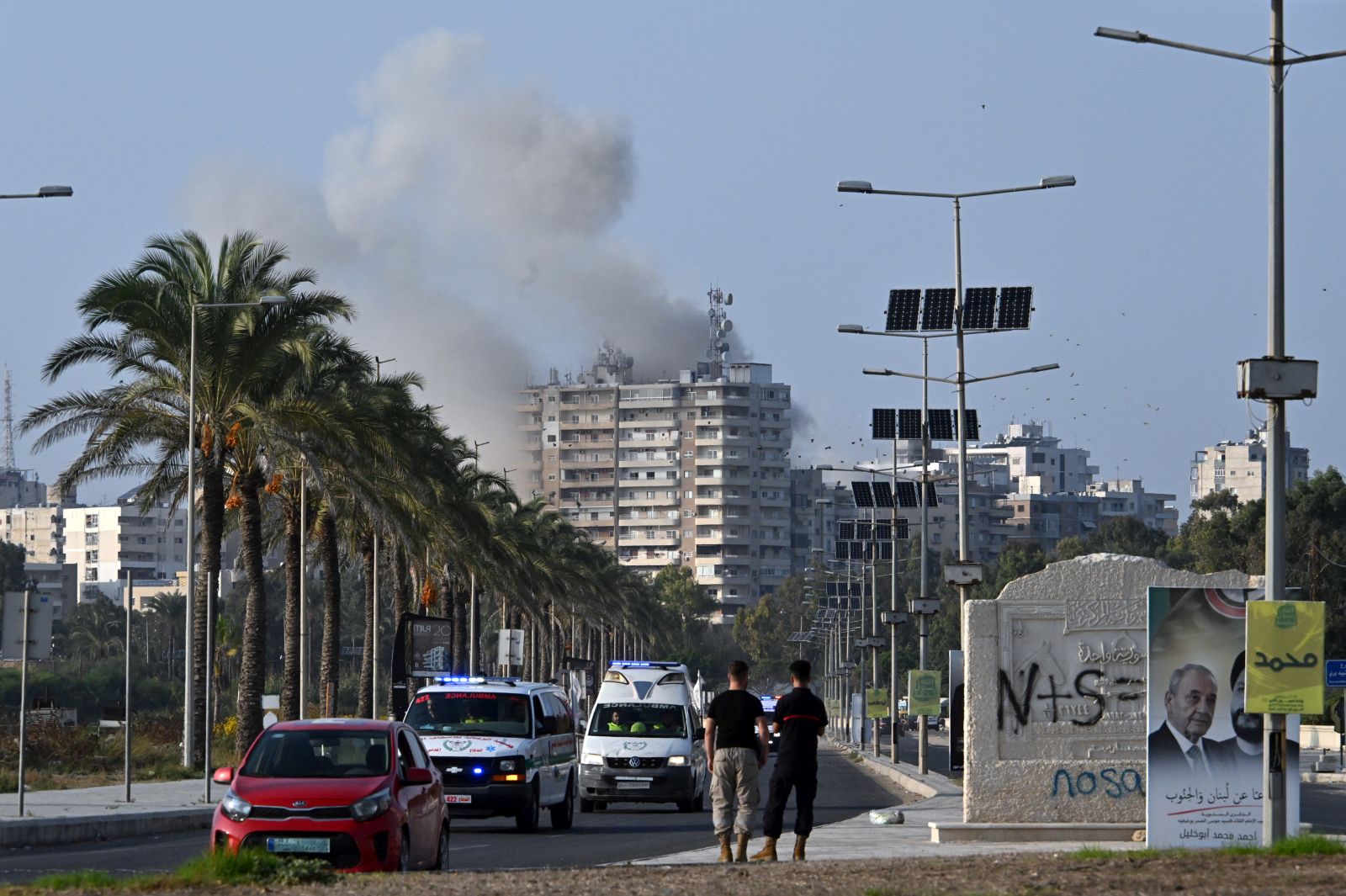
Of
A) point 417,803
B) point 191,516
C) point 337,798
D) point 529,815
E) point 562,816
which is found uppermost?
point 191,516

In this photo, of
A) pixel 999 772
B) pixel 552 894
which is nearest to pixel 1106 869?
pixel 552 894

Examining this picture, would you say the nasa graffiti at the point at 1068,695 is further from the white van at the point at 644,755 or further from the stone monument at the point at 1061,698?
the white van at the point at 644,755

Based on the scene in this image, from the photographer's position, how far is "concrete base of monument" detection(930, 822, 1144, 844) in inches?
903

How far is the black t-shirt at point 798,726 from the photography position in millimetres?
18203

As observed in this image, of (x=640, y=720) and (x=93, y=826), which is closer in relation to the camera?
(x=93, y=826)

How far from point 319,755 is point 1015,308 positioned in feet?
103

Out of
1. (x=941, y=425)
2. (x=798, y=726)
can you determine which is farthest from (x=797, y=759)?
(x=941, y=425)

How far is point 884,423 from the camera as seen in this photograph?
62531mm

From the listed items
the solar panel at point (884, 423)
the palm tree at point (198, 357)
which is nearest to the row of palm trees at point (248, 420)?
the palm tree at point (198, 357)

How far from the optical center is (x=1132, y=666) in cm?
2380

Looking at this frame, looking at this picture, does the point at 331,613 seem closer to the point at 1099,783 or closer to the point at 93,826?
the point at 93,826

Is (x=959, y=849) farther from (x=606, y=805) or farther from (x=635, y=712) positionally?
(x=606, y=805)

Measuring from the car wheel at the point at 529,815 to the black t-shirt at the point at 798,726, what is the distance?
8.95 meters

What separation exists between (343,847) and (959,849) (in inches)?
270
